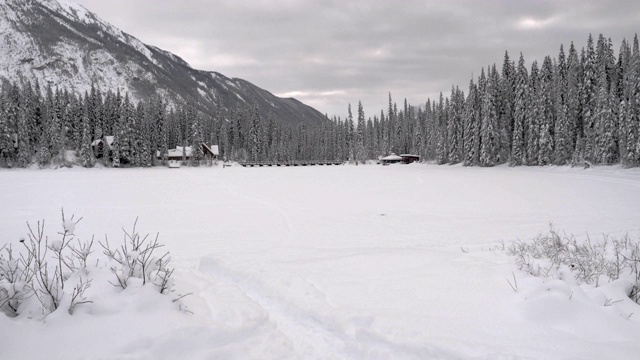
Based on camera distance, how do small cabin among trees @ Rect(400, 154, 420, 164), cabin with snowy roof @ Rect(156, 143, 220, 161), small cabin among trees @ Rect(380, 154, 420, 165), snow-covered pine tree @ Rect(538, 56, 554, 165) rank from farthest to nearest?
1. small cabin among trees @ Rect(400, 154, 420, 164)
2. small cabin among trees @ Rect(380, 154, 420, 165)
3. cabin with snowy roof @ Rect(156, 143, 220, 161)
4. snow-covered pine tree @ Rect(538, 56, 554, 165)

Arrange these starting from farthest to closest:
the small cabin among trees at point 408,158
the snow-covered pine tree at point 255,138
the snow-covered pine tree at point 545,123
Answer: the snow-covered pine tree at point 255,138, the small cabin among trees at point 408,158, the snow-covered pine tree at point 545,123

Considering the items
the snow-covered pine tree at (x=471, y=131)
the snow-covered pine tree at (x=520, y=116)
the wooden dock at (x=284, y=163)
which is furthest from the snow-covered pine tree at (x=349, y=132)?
the snow-covered pine tree at (x=520, y=116)

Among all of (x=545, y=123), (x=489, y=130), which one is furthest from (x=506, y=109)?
(x=545, y=123)

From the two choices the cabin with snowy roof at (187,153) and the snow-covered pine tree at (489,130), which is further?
the cabin with snowy roof at (187,153)

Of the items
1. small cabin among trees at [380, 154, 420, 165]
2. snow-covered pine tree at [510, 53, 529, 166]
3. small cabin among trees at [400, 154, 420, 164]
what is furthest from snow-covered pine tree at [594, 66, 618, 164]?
small cabin among trees at [400, 154, 420, 164]

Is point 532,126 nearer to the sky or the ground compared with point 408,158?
nearer to the sky

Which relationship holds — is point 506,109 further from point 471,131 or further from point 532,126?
point 532,126

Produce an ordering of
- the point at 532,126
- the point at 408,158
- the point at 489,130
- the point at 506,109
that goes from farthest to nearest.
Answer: the point at 408,158 < the point at 506,109 < the point at 489,130 < the point at 532,126

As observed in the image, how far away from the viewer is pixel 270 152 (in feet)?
416

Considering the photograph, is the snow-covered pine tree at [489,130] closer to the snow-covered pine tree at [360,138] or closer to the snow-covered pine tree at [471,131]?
the snow-covered pine tree at [471,131]

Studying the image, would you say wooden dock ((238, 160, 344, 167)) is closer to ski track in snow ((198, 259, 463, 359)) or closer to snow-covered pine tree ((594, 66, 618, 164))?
snow-covered pine tree ((594, 66, 618, 164))

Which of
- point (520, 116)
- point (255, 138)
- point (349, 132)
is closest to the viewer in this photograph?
point (520, 116)

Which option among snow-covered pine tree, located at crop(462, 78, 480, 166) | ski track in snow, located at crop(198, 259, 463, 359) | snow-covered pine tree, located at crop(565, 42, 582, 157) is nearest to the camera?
ski track in snow, located at crop(198, 259, 463, 359)

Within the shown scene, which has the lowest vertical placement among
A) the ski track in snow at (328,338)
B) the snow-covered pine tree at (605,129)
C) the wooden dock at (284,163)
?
the ski track in snow at (328,338)
